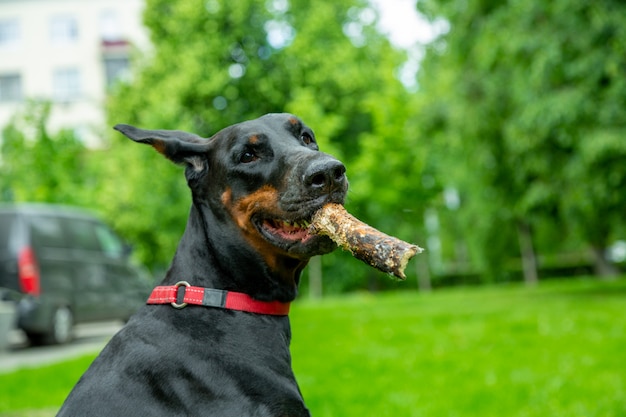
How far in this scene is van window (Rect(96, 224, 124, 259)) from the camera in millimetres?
12906

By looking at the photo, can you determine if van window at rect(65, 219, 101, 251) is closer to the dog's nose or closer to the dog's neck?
the dog's neck

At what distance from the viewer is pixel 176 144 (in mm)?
3201

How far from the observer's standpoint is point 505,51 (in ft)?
53.1

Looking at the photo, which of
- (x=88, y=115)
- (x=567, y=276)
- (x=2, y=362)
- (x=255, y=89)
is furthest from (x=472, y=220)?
(x=88, y=115)

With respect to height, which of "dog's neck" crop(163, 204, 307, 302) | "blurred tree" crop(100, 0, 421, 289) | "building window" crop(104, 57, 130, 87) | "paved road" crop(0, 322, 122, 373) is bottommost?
"paved road" crop(0, 322, 122, 373)

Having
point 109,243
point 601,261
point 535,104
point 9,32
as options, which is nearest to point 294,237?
point 109,243

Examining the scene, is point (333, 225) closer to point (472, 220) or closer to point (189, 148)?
point (189, 148)

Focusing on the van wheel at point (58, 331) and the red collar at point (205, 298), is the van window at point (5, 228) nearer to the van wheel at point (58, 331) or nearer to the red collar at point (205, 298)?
the van wheel at point (58, 331)

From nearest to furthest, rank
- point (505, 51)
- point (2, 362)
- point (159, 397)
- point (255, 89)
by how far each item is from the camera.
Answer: point (159, 397) → point (2, 362) → point (505, 51) → point (255, 89)

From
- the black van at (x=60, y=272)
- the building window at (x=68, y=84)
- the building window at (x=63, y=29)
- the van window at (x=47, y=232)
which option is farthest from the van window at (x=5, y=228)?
the building window at (x=63, y=29)

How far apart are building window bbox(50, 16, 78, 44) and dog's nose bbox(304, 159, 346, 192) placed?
42354 millimetres

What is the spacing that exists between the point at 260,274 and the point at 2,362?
8349 mm

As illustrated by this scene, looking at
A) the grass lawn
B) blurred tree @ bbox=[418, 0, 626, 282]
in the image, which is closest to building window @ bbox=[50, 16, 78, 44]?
blurred tree @ bbox=[418, 0, 626, 282]

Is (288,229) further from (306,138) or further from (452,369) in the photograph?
(452,369)
